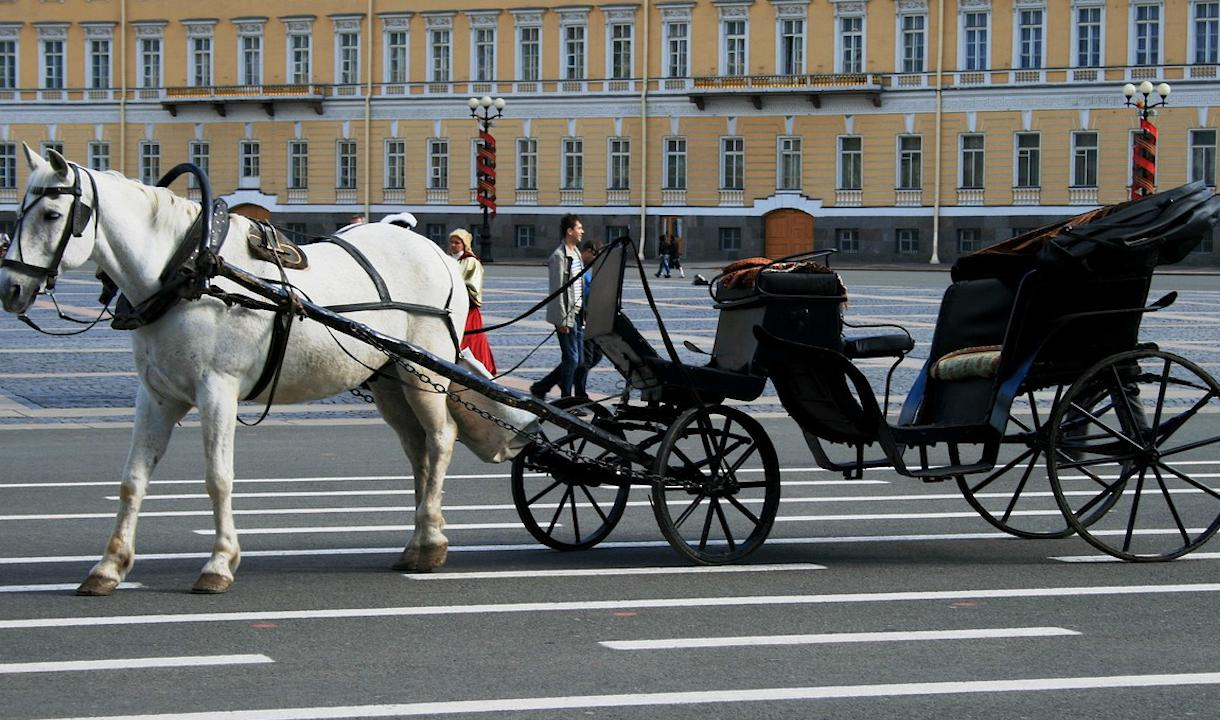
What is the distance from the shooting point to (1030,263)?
32.8 feet

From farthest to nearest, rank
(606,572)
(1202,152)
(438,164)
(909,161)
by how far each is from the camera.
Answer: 1. (438,164)
2. (909,161)
3. (1202,152)
4. (606,572)

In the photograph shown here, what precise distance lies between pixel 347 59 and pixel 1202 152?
29.0m

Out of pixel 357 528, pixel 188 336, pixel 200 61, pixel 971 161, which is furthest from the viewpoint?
pixel 200 61

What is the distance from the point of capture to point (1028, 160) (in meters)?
60.5

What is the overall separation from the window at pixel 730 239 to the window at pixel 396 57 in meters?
12.7

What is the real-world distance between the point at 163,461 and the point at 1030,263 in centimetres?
707

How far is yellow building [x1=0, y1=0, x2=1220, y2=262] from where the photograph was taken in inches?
2351

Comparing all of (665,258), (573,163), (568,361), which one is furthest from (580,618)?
(573,163)

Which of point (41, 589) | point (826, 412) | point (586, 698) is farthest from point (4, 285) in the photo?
point (826, 412)

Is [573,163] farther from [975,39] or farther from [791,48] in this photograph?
[975,39]

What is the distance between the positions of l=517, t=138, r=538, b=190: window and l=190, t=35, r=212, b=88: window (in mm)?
12249

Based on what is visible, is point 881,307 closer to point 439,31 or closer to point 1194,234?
point 1194,234

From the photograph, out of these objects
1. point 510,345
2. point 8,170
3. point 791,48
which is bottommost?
point 510,345

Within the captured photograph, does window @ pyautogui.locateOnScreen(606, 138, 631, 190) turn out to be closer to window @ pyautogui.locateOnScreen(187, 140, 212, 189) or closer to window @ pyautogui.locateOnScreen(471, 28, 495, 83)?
window @ pyautogui.locateOnScreen(471, 28, 495, 83)
